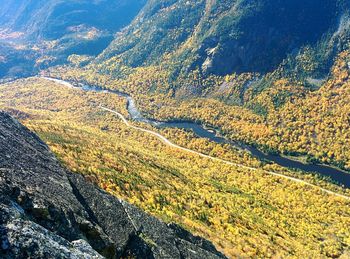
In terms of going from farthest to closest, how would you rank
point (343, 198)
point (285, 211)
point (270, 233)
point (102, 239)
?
1. point (343, 198)
2. point (285, 211)
3. point (270, 233)
4. point (102, 239)

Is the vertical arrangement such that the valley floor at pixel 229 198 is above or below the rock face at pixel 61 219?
above

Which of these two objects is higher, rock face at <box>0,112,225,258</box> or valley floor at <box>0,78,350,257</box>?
valley floor at <box>0,78,350,257</box>

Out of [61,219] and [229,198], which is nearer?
[61,219]

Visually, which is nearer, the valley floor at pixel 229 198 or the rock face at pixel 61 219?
the rock face at pixel 61 219

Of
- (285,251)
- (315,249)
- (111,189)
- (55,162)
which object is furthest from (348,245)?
(55,162)

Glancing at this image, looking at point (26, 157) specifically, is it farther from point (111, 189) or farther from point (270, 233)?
point (270, 233)

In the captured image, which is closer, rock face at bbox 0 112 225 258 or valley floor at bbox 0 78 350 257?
rock face at bbox 0 112 225 258

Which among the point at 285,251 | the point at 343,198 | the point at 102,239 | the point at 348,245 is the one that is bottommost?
the point at 102,239

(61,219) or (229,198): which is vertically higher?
(229,198)
